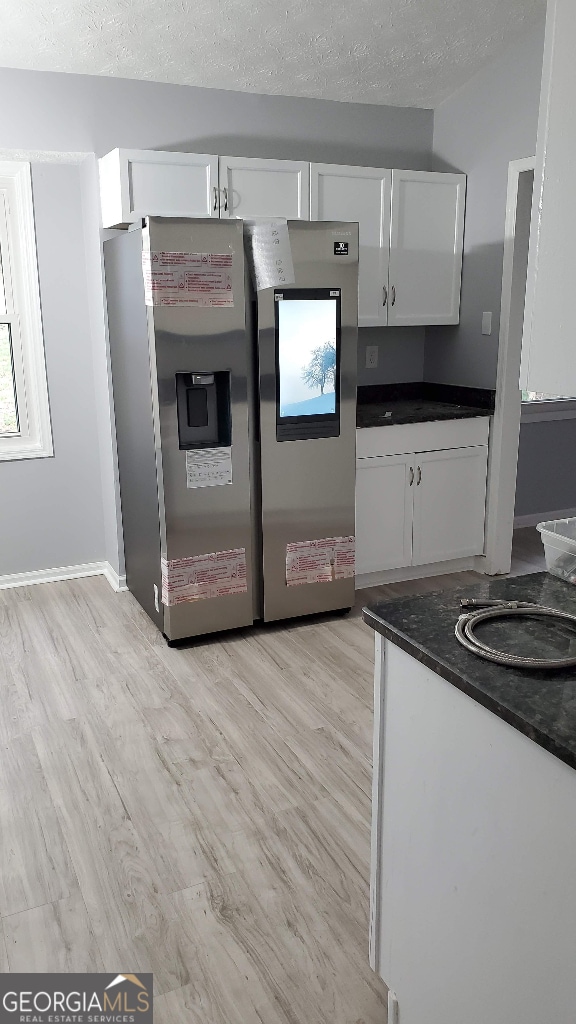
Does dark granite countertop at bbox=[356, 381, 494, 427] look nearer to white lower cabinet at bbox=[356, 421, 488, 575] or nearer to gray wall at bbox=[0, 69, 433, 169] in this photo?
white lower cabinet at bbox=[356, 421, 488, 575]

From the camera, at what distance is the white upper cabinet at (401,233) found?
12.6 ft

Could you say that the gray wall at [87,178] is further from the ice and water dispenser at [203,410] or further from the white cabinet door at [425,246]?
the ice and water dispenser at [203,410]

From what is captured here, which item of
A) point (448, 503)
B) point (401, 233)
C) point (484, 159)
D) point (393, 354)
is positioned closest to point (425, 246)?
point (401, 233)

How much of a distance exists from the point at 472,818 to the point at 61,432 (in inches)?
133

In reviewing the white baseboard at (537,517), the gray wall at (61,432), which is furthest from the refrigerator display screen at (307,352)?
the white baseboard at (537,517)

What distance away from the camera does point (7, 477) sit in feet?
13.3

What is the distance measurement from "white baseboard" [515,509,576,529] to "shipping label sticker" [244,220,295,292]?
2830mm

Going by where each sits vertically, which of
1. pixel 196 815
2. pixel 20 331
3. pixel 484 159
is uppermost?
pixel 484 159

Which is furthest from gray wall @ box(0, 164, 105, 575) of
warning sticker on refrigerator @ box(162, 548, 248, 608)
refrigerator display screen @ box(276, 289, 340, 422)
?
refrigerator display screen @ box(276, 289, 340, 422)

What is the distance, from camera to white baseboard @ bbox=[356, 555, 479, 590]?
4.08m

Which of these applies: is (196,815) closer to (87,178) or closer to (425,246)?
(87,178)

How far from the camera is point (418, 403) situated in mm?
4500

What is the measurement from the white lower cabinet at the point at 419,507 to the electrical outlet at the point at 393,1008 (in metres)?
2.47

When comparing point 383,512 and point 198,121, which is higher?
point 198,121
